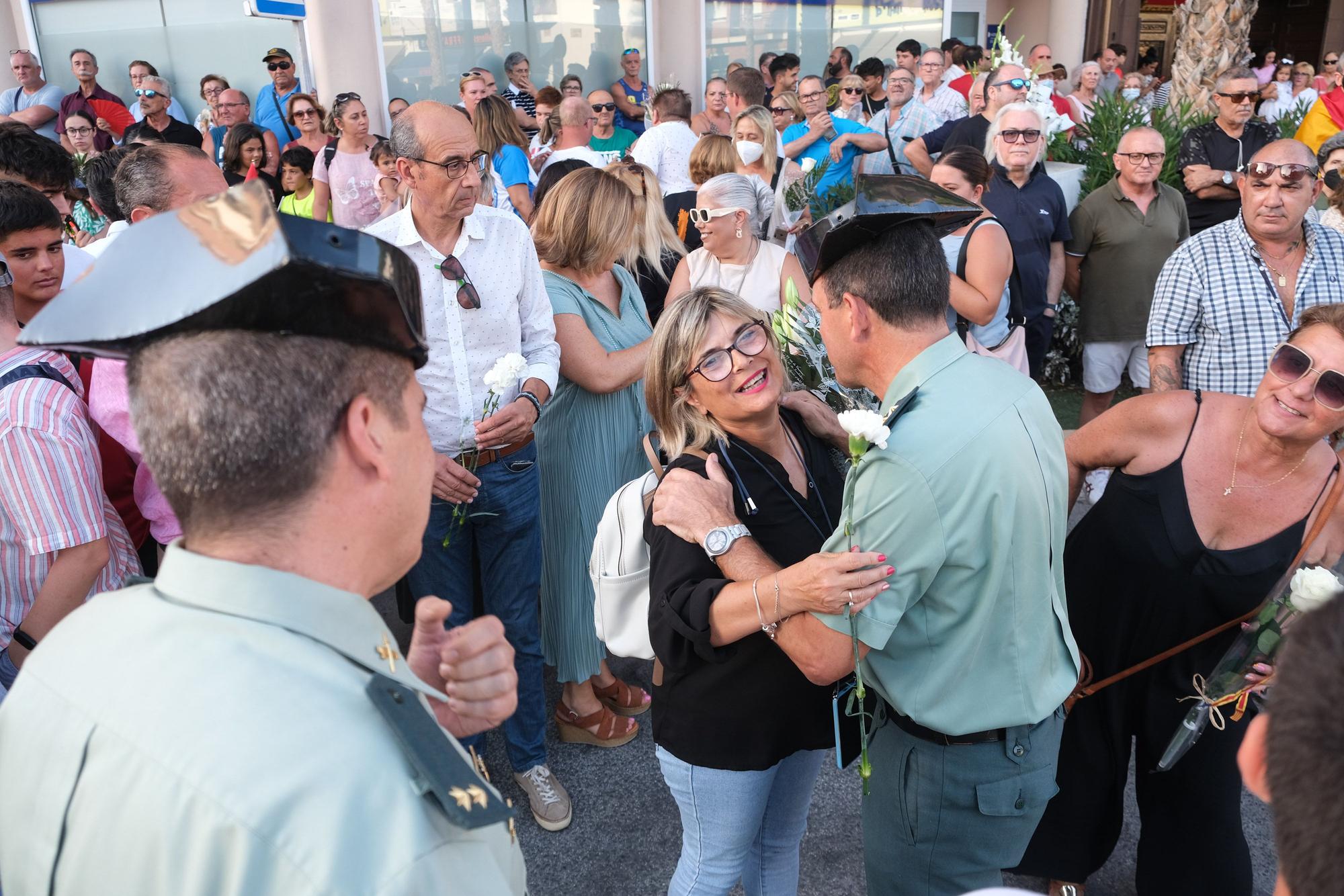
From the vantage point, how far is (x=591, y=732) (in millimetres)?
3779

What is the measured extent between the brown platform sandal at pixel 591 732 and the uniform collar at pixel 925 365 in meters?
2.29

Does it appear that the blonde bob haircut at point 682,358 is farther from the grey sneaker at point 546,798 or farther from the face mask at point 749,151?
the face mask at point 749,151

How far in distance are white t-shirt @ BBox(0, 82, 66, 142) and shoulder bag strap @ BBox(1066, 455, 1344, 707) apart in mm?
11226

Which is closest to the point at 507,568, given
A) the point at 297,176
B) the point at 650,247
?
the point at 650,247

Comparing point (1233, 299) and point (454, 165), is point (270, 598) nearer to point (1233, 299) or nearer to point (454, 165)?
point (454, 165)

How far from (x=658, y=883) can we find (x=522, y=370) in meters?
1.77

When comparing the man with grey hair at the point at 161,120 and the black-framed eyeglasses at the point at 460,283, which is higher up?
the man with grey hair at the point at 161,120

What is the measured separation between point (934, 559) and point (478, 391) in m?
1.92

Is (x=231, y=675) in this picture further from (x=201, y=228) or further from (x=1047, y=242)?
(x=1047, y=242)

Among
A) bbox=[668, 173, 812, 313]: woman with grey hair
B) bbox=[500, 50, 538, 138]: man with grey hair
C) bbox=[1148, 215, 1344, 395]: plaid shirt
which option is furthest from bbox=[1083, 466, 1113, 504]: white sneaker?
bbox=[500, 50, 538, 138]: man with grey hair

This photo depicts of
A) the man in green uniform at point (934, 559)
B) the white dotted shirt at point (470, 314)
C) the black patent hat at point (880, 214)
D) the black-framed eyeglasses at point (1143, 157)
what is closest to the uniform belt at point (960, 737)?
the man in green uniform at point (934, 559)

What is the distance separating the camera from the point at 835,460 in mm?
2615

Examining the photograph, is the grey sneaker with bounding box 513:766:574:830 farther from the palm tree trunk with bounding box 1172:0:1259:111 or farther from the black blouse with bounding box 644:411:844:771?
the palm tree trunk with bounding box 1172:0:1259:111

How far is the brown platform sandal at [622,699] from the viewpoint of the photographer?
399 cm
